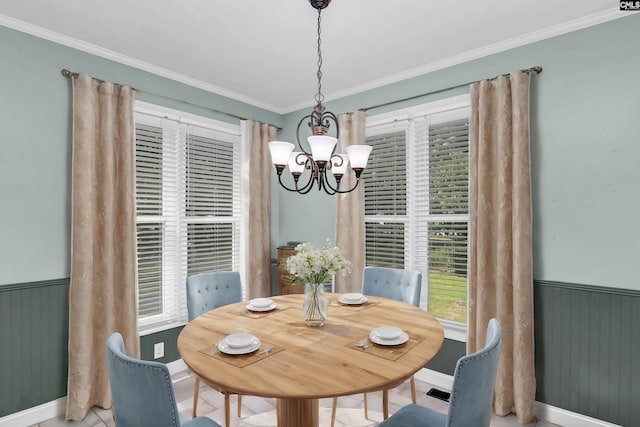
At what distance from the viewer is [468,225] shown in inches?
113

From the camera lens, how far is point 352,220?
3.52 metres

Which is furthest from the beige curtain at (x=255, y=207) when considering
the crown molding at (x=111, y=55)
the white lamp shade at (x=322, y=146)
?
the white lamp shade at (x=322, y=146)

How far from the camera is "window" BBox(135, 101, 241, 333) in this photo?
3.17m

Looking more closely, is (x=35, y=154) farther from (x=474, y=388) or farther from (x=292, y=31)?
(x=474, y=388)

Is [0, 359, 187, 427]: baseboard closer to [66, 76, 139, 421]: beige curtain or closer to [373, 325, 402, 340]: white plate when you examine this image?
[66, 76, 139, 421]: beige curtain

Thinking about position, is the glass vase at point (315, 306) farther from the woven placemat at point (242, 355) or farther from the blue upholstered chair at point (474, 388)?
the blue upholstered chair at point (474, 388)

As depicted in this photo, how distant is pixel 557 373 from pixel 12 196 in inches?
158

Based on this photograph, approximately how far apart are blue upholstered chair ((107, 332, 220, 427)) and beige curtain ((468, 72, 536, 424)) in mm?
2321

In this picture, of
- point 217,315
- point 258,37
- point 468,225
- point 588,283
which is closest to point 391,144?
point 468,225

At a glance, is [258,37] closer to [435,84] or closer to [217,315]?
[435,84]

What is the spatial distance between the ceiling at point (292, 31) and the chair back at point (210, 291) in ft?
5.91

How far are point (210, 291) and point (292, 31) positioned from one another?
204 cm

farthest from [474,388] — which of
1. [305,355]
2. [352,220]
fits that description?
[352,220]


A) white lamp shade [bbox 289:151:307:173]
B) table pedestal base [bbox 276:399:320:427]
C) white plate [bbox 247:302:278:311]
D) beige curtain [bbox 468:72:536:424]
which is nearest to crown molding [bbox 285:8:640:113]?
beige curtain [bbox 468:72:536:424]
